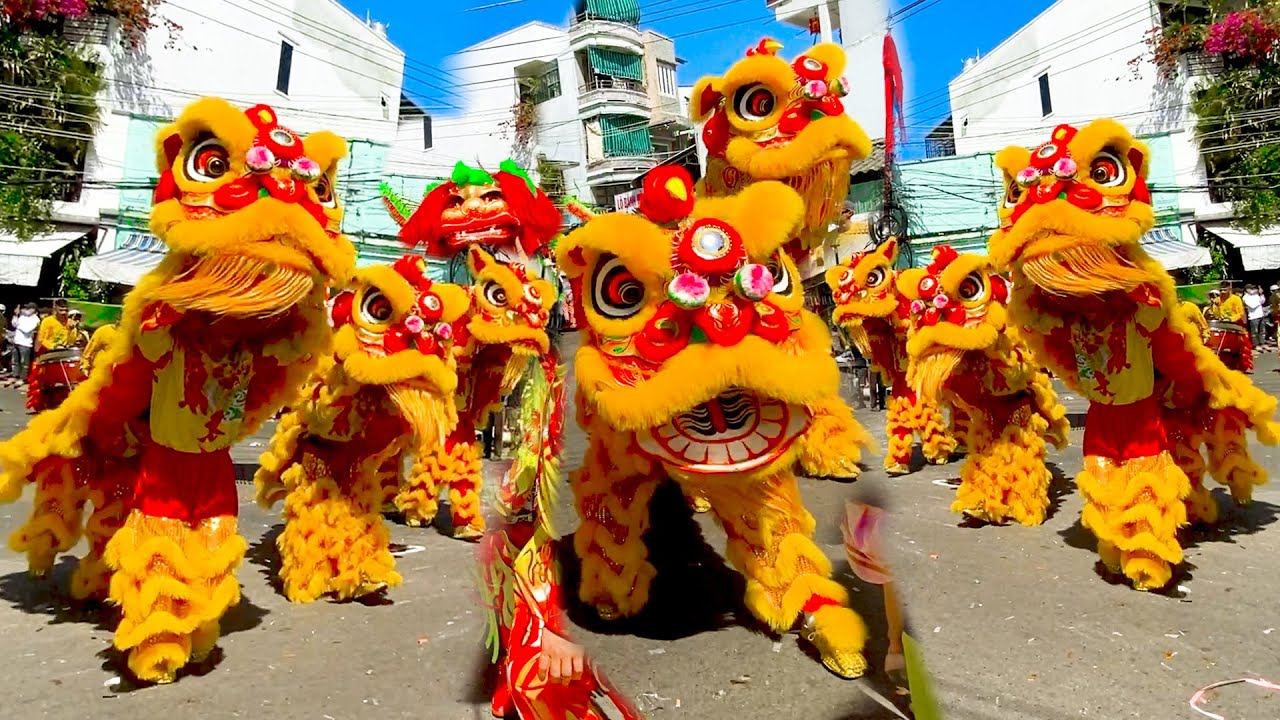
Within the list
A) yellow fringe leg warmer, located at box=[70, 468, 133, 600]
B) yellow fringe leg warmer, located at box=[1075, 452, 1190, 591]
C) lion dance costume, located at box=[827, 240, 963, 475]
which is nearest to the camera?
yellow fringe leg warmer, located at box=[1075, 452, 1190, 591]

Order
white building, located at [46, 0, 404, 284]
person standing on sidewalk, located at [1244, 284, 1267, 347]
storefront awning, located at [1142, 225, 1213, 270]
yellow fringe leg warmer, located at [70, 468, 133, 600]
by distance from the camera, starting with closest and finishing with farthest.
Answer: yellow fringe leg warmer, located at [70, 468, 133, 600], storefront awning, located at [1142, 225, 1213, 270], white building, located at [46, 0, 404, 284], person standing on sidewalk, located at [1244, 284, 1267, 347]

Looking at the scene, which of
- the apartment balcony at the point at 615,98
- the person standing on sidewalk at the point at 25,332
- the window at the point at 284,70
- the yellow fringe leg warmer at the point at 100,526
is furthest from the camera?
the person standing on sidewalk at the point at 25,332

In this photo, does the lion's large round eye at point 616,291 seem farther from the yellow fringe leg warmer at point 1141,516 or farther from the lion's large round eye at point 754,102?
the yellow fringe leg warmer at point 1141,516

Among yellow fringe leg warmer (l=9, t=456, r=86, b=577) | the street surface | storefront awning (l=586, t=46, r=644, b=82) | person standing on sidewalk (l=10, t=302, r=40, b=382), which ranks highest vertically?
person standing on sidewalk (l=10, t=302, r=40, b=382)

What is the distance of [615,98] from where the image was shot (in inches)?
67.0

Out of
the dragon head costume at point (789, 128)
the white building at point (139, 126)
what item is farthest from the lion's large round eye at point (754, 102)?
the white building at point (139, 126)

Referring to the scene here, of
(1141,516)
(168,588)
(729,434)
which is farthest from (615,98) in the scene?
(1141,516)

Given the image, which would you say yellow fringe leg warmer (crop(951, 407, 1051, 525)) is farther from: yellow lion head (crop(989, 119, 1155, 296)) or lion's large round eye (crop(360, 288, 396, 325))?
lion's large round eye (crop(360, 288, 396, 325))

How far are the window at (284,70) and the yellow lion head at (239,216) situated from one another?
6.62m

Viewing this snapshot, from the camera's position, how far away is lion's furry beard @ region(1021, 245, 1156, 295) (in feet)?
9.77

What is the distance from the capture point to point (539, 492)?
1.95m

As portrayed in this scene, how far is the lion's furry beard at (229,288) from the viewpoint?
2.41 metres

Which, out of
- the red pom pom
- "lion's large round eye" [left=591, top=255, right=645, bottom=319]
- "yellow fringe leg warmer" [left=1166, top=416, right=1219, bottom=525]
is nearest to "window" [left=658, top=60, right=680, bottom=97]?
the red pom pom

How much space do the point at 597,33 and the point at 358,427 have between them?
2486 mm
